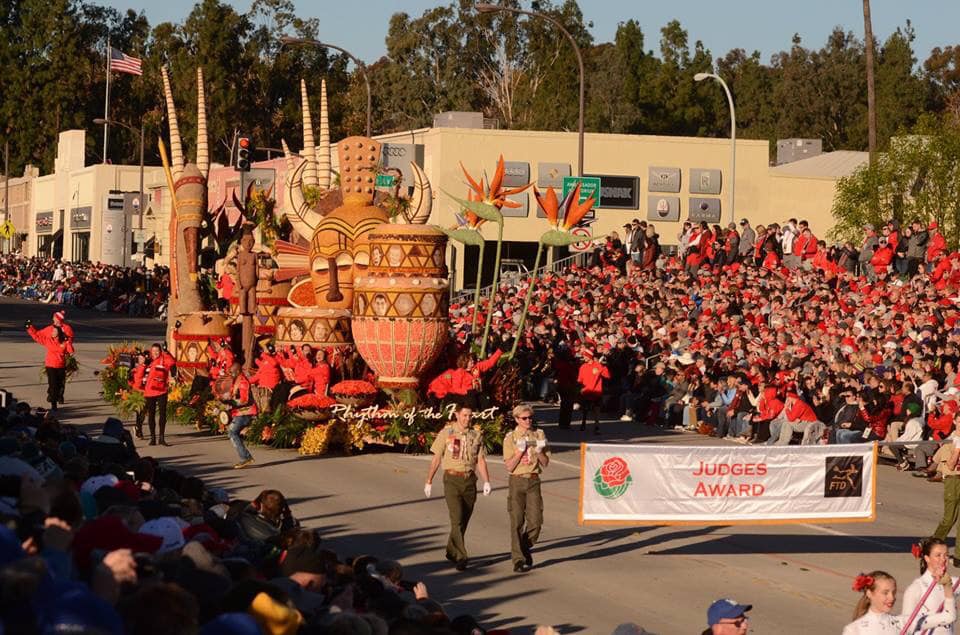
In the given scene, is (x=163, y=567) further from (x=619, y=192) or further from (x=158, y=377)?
(x=619, y=192)

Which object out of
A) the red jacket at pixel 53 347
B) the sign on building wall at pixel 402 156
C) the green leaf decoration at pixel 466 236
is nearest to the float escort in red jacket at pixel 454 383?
the green leaf decoration at pixel 466 236

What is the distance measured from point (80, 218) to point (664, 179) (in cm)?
4107

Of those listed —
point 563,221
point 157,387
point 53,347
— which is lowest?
point 157,387

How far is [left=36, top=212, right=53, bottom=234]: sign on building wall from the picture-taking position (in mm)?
92775

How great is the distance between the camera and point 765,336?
98.2 feet

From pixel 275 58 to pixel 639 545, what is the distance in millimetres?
83717

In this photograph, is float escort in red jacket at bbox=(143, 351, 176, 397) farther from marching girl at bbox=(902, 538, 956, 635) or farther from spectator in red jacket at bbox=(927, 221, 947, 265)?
spectator in red jacket at bbox=(927, 221, 947, 265)

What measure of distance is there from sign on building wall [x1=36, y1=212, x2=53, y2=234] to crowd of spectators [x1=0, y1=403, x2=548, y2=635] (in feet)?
271

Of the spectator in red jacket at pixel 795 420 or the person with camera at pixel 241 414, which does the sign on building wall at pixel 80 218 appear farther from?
the spectator in red jacket at pixel 795 420

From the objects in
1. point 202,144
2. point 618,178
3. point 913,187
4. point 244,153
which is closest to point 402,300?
point 202,144

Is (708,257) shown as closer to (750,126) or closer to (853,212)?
(853,212)

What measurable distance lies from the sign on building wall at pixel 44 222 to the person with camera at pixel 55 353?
68000 mm

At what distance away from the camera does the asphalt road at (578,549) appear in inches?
530

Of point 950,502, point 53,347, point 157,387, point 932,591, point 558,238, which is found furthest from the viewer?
point 53,347
